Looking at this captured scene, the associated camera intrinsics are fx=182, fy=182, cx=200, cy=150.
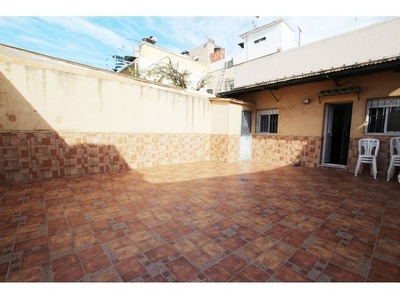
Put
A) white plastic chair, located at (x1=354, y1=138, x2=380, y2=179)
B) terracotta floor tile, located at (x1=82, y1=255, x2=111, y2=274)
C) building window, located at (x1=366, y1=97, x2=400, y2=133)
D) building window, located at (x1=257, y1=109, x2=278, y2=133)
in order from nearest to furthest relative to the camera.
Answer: terracotta floor tile, located at (x1=82, y1=255, x2=111, y2=274), white plastic chair, located at (x1=354, y1=138, x2=380, y2=179), building window, located at (x1=366, y1=97, x2=400, y2=133), building window, located at (x1=257, y1=109, x2=278, y2=133)

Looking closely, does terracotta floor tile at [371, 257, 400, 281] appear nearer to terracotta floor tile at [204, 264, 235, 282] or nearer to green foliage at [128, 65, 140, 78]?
terracotta floor tile at [204, 264, 235, 282]

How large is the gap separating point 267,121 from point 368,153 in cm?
380

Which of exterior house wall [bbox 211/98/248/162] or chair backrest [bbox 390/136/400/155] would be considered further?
exterior house wall [bbox 211/98/248/162]

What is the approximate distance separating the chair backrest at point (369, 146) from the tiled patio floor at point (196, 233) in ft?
5.70

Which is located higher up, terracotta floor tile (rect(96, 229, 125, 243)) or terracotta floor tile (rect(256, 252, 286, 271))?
terracotta floor tile (rect(256, 252, 286, 271))

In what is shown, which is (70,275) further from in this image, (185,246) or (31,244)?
(185,246)

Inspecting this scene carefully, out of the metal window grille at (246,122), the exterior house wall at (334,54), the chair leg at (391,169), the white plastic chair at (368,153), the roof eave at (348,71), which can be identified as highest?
the exterior house wall at (334,54)

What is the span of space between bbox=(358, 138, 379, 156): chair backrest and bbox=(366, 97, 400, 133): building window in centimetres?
53

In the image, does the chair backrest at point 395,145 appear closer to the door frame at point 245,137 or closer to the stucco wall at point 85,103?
the door frame at point 245,137

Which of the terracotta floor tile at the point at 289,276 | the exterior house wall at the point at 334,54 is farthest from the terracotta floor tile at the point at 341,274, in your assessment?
the exterior house wall at the point at 334,54

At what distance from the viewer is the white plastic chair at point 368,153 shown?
17.3ft

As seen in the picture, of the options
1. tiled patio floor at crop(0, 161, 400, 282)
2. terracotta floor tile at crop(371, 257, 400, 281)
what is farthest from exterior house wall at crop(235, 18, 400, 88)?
terracotta floor tile at crop(371, 257, 400, 281)

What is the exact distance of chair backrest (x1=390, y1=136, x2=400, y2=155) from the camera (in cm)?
493
